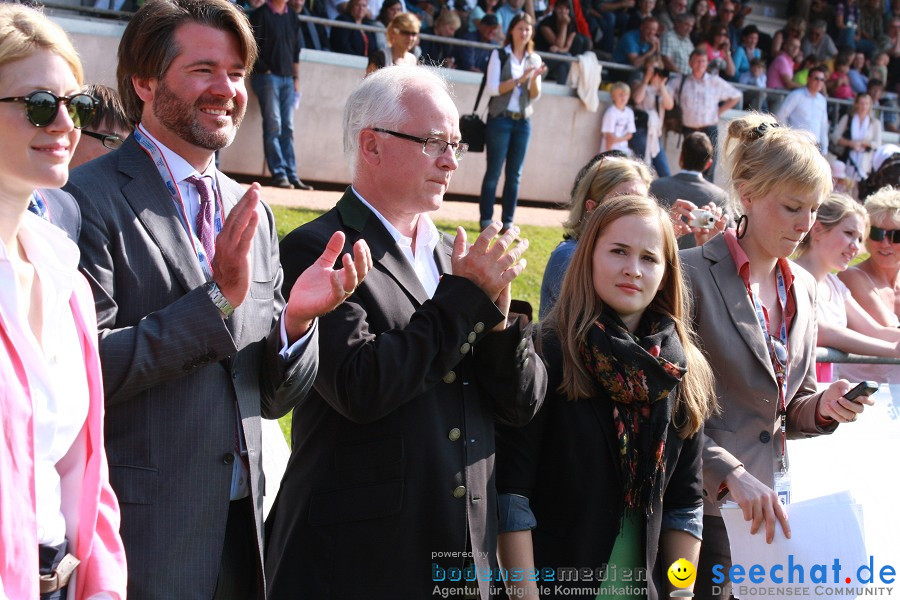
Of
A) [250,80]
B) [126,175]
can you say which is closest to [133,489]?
[126,175]

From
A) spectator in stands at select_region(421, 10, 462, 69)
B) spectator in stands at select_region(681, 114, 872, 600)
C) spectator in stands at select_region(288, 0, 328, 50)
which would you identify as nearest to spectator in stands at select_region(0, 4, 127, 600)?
spectator in stands at select_region(681, 114, 872, 600)

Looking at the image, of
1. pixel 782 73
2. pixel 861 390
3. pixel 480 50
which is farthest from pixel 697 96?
pixel 861 390

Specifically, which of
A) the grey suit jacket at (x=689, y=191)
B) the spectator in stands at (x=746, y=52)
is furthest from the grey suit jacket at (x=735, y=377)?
the spectator in stands at (x=746, y=52)

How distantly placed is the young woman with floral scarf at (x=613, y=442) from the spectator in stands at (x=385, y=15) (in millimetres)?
9851

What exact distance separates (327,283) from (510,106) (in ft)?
28.7

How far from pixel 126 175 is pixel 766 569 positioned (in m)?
2.38

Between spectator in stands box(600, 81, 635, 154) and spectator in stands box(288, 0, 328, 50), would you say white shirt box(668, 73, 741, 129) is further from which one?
spectator in stands box(288, 0, 328, 50)

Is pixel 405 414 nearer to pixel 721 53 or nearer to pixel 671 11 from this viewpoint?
pixel 721 53

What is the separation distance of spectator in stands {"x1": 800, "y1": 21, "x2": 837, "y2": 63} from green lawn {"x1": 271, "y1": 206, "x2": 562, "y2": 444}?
29.8ft

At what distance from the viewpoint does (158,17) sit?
287cm

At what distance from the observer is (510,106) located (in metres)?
11.1

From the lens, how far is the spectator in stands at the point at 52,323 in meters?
2.15

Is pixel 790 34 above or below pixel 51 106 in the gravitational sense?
below

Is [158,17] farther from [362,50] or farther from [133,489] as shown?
[362,50]
